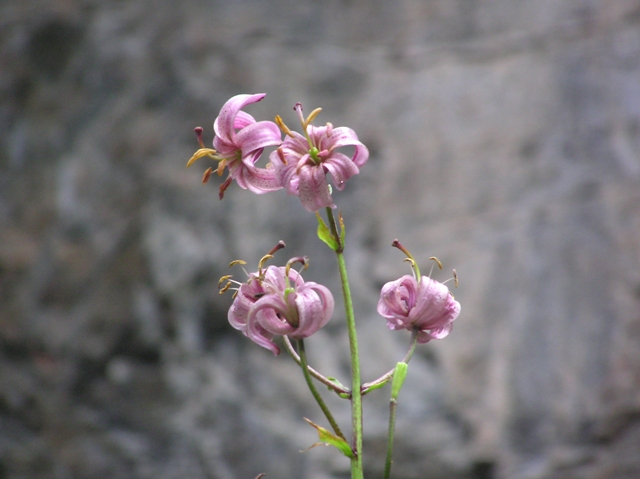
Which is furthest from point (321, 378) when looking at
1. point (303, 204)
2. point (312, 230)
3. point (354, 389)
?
point (312, 230)

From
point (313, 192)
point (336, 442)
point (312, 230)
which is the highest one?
point (312, 230)

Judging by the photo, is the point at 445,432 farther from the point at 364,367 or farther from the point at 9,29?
the point at 9,29

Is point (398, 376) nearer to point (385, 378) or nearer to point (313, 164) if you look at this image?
point (385, 378)

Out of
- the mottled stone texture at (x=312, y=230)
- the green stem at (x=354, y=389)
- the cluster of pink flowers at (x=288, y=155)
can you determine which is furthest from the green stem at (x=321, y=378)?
the mottled stone texture at (x=312, y=230)

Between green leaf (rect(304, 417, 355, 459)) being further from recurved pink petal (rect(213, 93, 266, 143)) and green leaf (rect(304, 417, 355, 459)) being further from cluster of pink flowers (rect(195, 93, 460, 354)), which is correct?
recurved pink petal (rect(213, 93, 266, 143))

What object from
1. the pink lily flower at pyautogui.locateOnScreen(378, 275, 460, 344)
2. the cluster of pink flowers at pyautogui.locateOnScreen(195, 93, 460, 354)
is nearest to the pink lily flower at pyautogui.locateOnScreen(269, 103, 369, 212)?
the cluster of pink flowers at pyautogui.locateOnScreen(195, 93, 460, 354)

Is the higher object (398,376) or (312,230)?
(312,230)
